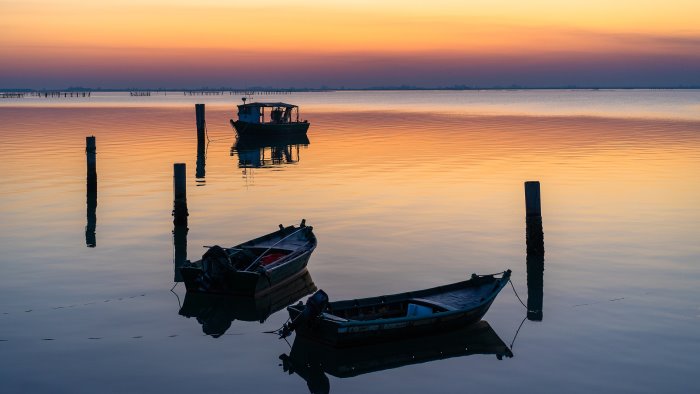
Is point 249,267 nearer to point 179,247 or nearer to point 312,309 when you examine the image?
point 312,309

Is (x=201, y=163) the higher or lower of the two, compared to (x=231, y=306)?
higher

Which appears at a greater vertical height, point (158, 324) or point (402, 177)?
point (402, 177)

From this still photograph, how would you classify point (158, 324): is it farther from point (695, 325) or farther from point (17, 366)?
point (695, 325)

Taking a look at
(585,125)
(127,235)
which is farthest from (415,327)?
(585,125)

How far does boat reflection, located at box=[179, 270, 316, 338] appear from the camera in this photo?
18.6 meters

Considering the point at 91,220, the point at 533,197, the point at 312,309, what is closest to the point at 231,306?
the point at 312,309

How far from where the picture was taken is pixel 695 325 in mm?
17406

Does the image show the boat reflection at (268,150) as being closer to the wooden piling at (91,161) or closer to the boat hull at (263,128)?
the boat hull at (263,128)

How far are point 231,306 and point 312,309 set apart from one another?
171 inches

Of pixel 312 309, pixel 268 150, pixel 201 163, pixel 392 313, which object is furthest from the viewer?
pixel 268 150

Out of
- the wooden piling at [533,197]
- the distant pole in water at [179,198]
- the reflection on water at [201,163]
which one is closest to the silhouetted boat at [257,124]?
the reflection on water at [201,163]

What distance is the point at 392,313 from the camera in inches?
680

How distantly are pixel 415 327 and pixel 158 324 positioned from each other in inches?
227

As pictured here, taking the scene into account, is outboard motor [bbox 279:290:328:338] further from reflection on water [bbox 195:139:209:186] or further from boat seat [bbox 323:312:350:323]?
reflection on water [bbox 195:139:209:186]
